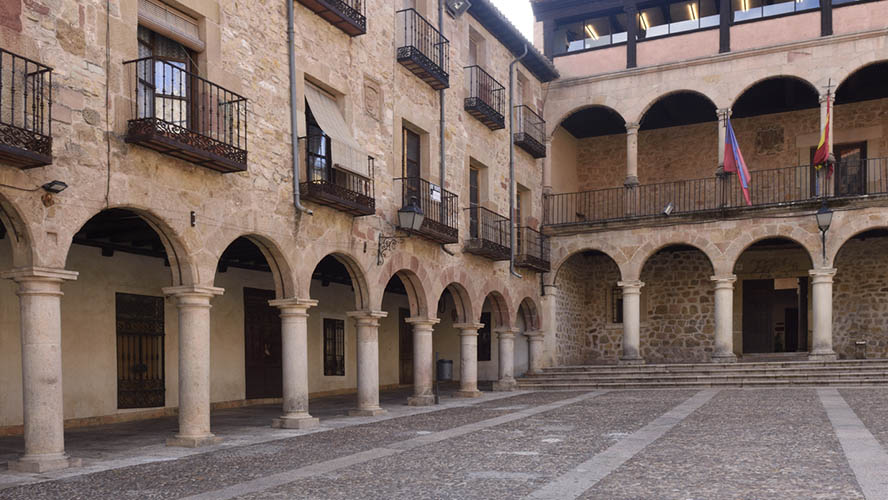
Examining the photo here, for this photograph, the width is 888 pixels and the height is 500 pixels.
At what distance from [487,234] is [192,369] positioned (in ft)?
29.5

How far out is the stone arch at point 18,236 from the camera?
7.43 metres

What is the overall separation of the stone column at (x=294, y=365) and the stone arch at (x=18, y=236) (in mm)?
3885

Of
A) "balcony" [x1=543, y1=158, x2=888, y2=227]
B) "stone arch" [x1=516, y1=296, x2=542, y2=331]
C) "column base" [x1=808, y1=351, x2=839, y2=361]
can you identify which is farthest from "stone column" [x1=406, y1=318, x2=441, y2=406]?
"column base" [x1=808, y1=351, x2=839, y2=361]

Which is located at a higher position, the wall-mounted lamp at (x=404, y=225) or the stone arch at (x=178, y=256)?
the wall-mounted lamp at (x=404, y=225)

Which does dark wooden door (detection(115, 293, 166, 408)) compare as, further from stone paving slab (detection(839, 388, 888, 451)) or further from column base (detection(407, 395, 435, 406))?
stone paving slab (detection(839, 388, 888, 451))

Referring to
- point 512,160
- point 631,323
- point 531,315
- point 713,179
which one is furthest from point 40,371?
point 713,179

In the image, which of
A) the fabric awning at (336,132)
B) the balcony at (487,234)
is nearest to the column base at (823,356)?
the balcony at (487,234)

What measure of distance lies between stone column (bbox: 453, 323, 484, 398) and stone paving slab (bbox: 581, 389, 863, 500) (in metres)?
6.02

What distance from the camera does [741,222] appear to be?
61.6ft

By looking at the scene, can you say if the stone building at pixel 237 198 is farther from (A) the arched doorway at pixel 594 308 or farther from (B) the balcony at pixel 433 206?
(A) the arched doorway at pixel 594 308

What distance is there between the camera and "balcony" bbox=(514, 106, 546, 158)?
19.2 metres

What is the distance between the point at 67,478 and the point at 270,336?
912cm

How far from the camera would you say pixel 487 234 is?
57.0 ft

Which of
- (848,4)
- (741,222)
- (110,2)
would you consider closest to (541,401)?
(741,222)
